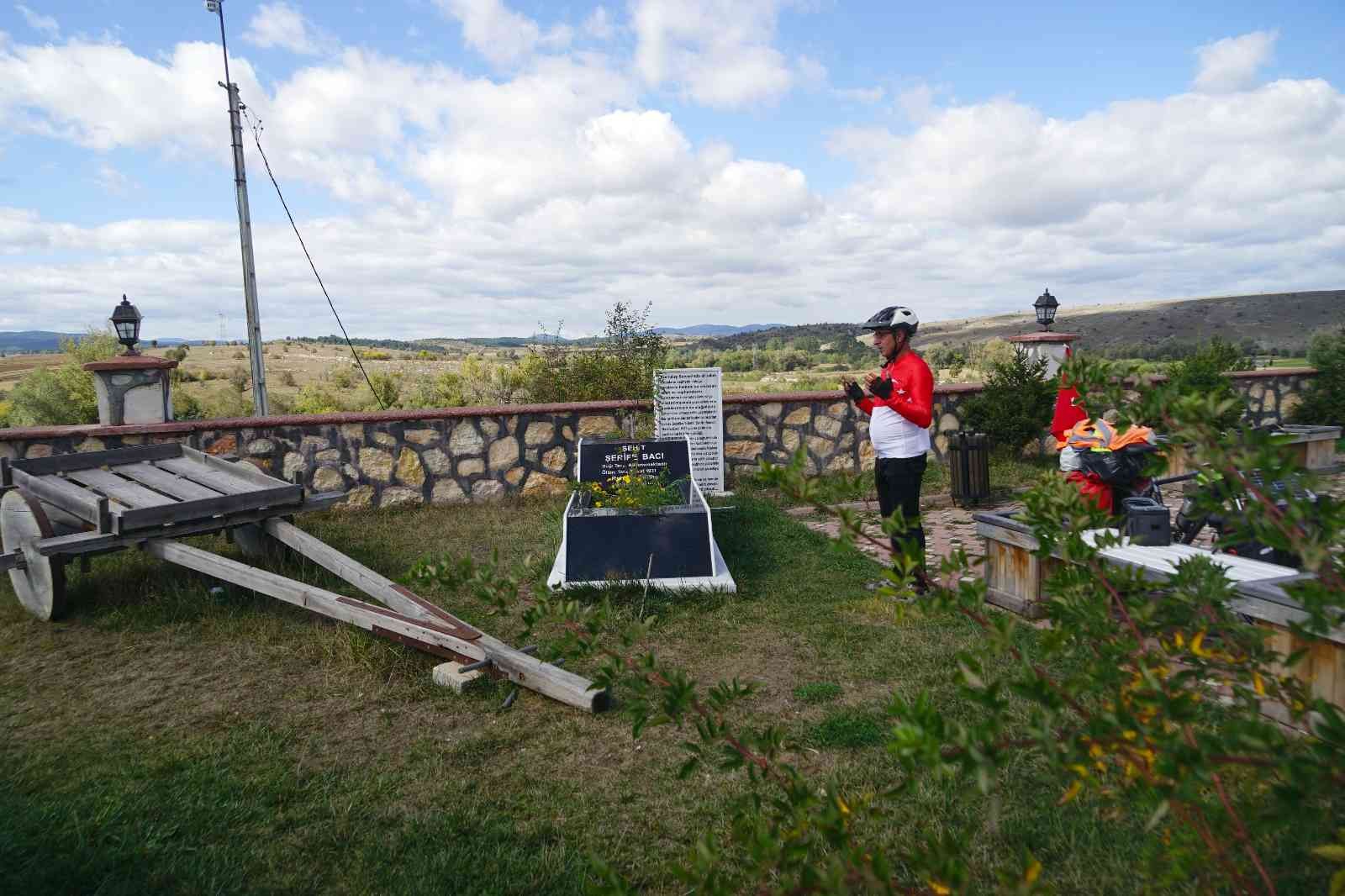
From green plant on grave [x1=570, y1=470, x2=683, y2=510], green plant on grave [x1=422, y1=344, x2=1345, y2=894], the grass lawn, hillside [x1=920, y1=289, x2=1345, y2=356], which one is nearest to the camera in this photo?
green plant on grave [x1=422, y1=344, x2=1345, y2=894]

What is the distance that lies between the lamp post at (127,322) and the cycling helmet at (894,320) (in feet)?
24.1

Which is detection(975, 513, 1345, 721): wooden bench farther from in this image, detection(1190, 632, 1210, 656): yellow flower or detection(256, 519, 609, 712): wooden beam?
detection(256, 519, 609, 712): wooden beam

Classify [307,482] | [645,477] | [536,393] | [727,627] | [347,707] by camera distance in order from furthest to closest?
[536,393]
[307,482]
[645,477]
[727,627]
[347,707]

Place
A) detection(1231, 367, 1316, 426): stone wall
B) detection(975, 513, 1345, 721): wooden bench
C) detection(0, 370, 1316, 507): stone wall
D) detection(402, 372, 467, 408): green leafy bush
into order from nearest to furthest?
detection(975, 513, 1345, 721): wooden bench → detection(0, 370, 1316, 507): stone wall → detection(1231, 367, 1316, 426): stone wall → detection(402, 372, 467, 408): green leafy bush

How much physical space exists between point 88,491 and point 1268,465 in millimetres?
6840

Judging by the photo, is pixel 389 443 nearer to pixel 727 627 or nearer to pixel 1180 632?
pixel 727 627

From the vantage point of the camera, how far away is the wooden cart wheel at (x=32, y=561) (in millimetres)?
5367

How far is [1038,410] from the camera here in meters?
10.4

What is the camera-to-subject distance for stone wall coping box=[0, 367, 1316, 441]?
830cm

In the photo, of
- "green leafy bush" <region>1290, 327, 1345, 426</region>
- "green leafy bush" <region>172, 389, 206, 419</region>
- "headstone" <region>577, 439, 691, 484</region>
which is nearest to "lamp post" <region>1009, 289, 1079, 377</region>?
"green leafy bush" <region>1290, 327, 1345, 426</region>

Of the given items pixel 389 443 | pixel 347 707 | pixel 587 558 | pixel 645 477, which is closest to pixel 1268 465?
pixel 347 707

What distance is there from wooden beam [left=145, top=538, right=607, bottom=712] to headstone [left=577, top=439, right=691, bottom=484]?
3038 millimetres

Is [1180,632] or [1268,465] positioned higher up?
[1268,465]

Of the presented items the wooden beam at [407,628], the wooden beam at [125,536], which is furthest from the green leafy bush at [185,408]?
the wooden beam at [407,628]
